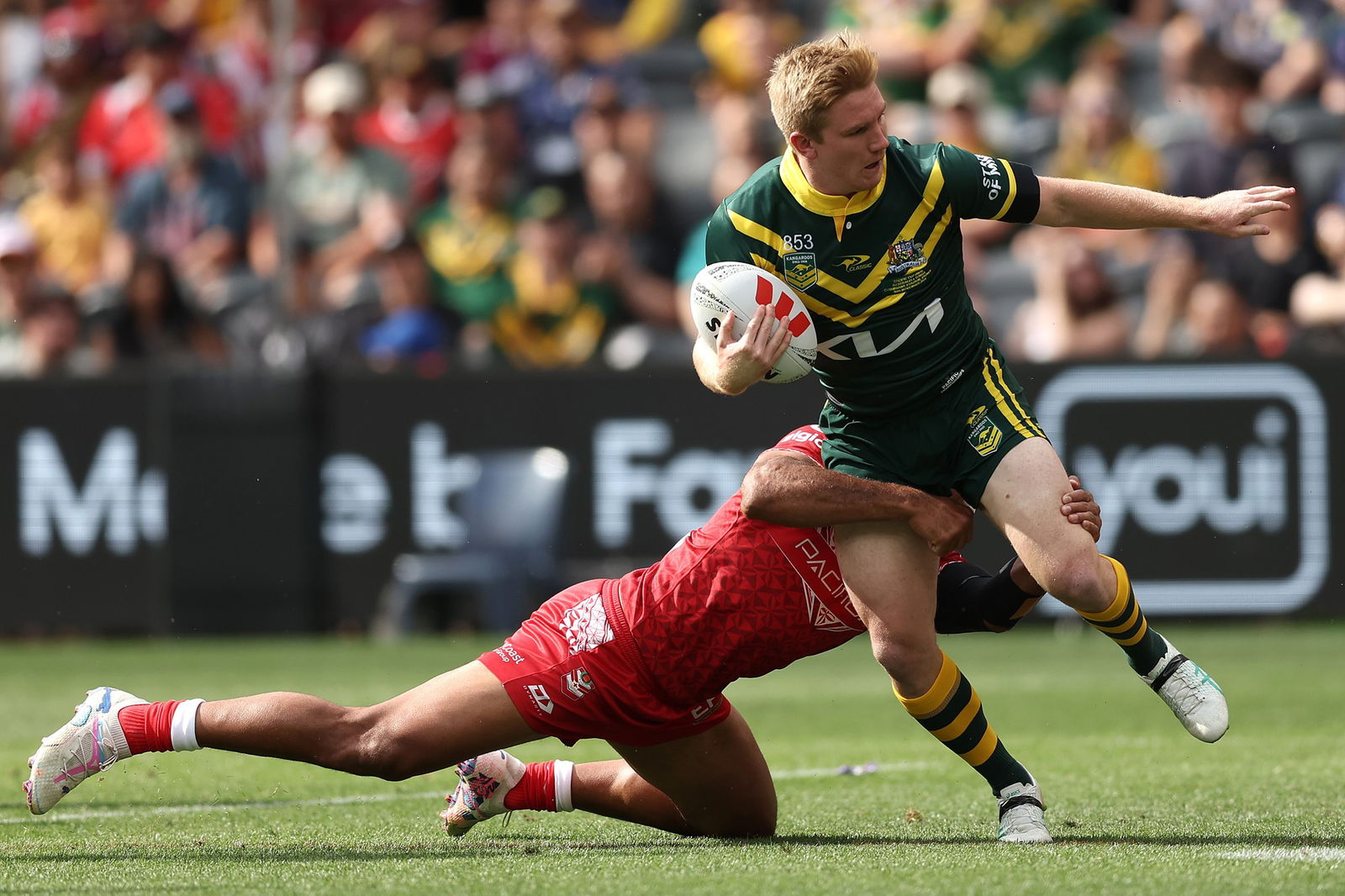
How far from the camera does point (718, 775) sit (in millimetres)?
5336

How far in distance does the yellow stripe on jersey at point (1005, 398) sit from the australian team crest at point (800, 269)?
0.60 metres

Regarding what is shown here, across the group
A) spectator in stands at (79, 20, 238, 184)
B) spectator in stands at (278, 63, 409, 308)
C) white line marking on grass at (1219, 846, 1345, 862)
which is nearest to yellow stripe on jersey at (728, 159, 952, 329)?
white line marking on grass at (1219, 846, 1345, 862)

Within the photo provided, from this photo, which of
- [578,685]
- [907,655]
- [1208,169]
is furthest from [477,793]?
[1208,169]

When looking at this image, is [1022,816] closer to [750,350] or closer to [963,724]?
[963,724]

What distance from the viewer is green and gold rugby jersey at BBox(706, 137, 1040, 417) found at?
17.5ft

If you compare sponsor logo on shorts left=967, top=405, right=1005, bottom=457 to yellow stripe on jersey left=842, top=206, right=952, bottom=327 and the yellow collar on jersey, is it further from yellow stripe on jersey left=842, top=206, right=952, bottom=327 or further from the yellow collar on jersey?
the yellow collar on jersey

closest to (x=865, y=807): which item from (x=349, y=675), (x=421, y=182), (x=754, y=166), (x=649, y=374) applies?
(x=349, y=675)

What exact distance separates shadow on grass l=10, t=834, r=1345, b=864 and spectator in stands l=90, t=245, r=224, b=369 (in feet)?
27.4

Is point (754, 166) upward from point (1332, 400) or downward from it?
upward

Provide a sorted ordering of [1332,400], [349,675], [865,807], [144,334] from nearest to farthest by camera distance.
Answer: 1. [865,807]
2. [349,675]
3. [1332,400]
4. [144,334]

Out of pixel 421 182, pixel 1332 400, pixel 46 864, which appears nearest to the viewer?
pixel 46 864

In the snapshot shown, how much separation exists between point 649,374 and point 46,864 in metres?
7.65

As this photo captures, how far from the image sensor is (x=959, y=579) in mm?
5598

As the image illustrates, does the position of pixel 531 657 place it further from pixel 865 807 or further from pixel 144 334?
pixel 144 334
